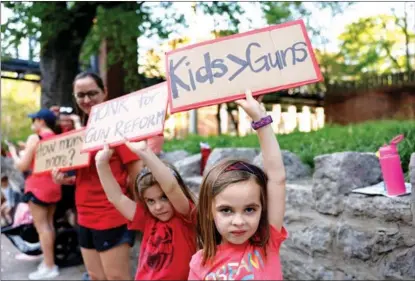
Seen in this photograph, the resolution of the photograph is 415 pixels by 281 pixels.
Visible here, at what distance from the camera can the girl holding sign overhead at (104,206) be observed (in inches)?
96.8

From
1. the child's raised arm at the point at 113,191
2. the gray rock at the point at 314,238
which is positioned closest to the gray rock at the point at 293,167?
the gray rock at the point at 314,238

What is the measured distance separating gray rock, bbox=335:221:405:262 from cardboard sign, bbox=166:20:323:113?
89 centimetres

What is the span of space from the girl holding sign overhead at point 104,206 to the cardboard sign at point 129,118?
1.18 ft

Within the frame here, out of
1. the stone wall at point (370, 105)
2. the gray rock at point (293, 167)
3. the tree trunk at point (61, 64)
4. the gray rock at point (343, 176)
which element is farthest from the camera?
the stone wall at point (370, 105)

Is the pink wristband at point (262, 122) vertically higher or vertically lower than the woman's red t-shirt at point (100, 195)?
higher

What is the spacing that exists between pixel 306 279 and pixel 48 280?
245 centimetres

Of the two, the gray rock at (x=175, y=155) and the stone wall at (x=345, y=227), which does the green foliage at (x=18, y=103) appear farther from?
the stone wall at (x=345, y=227)

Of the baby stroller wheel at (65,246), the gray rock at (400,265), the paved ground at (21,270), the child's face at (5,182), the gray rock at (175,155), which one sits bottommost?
the paved ground at (21,270)

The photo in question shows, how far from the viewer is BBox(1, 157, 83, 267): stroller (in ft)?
14.1

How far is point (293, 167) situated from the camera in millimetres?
2906

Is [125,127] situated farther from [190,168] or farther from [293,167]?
[190,168]

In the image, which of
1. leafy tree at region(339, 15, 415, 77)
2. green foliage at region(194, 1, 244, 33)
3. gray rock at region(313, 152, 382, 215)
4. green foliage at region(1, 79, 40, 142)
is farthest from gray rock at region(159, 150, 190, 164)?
green foliage at region(1, 79, 40, 142)

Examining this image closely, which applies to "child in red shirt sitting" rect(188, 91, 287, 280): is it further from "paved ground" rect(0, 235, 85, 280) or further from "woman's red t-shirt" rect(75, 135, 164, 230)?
"paved ground" rect(0, 235, 85, 280)

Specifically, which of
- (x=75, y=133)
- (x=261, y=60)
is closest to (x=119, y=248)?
(x=75, y=133)
